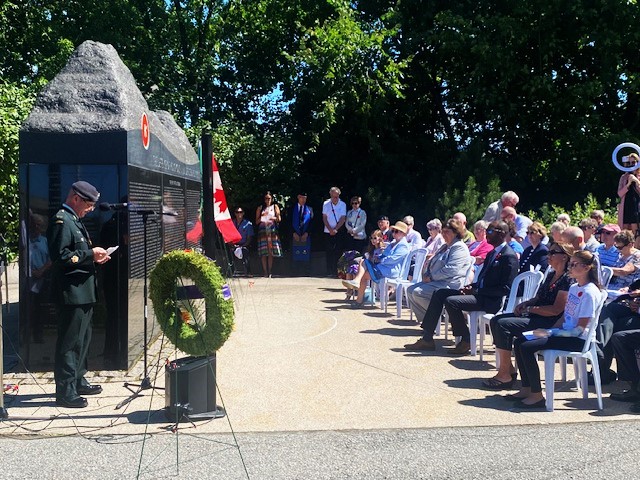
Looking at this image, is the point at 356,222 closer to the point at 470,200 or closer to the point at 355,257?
the point at 470,200

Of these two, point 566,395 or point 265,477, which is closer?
point 265,477

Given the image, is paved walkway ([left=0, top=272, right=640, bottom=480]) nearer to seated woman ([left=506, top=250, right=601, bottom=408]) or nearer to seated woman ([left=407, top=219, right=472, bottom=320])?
seated woman ([left=506, top=250, right=601, bottom=408])

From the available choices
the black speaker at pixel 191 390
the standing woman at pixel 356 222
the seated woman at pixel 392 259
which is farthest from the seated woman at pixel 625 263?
the standing woman at pixel 356 222

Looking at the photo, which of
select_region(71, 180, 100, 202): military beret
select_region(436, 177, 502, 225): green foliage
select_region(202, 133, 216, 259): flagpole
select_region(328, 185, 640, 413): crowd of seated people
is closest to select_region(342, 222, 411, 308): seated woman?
select_region(328, 185, 640, 413): crowd of seated people

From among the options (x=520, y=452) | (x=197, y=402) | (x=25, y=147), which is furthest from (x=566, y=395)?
(x=25, y=147)

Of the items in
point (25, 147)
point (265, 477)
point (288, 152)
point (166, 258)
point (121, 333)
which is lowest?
point (265, 477)

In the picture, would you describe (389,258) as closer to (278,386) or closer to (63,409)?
(278,386)

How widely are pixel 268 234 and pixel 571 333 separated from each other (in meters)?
11.9

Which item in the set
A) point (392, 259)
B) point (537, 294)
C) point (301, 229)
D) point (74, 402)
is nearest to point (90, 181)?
point (74, 402)

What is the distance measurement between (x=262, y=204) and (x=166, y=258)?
42.6 feet

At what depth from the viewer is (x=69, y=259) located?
7.37 m

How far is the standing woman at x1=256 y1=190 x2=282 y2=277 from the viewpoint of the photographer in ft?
61.7

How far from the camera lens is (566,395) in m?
7.80

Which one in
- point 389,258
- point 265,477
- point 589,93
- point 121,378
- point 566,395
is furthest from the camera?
point 589,93
